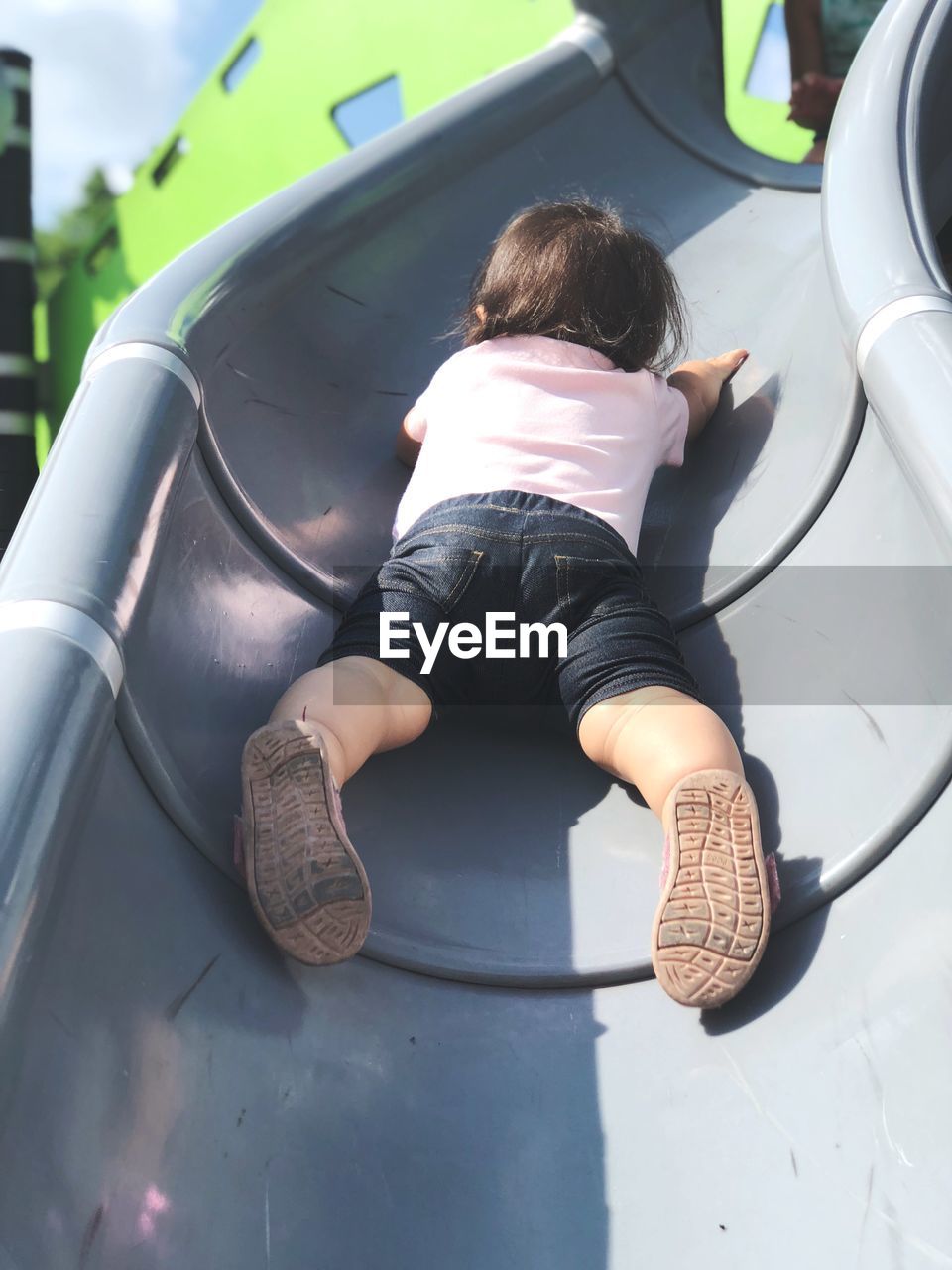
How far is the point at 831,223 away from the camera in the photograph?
1.54 m

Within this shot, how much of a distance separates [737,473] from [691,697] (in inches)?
18.7

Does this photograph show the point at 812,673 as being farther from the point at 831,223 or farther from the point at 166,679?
the point at 166,679

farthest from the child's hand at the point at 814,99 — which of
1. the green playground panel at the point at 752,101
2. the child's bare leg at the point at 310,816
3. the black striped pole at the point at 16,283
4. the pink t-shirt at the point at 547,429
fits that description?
the child's bare leg at the point at 310,816

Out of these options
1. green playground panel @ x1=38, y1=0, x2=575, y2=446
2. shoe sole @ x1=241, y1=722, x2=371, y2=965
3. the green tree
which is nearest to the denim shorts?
shoe sole @ x1=241, y1=722, x2=371, y2=965

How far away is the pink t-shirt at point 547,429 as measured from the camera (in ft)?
5.04

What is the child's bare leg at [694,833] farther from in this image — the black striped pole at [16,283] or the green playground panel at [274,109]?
the green playground panel at [274,109]

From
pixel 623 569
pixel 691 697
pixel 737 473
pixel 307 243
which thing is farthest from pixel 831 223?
pixel 307 243

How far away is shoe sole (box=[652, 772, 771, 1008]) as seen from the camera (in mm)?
1103

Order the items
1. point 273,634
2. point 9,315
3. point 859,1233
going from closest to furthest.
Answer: point 859,1233
point 273,634
point 9,315

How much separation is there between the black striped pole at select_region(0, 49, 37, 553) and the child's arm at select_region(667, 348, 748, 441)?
6.04 ft

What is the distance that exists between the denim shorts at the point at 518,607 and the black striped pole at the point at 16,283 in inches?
75.4

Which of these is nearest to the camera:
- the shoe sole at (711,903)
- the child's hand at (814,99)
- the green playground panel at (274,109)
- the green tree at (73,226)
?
the shoe sole at (711,903)

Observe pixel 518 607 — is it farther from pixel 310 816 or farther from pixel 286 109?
pixel 286 109

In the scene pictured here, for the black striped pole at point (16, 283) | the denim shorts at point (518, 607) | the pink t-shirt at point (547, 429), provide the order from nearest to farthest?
the denim shorts at point (518, 607) → the pink t-shirt at point (547, 429) → the black striped pole at point (16, 283)
